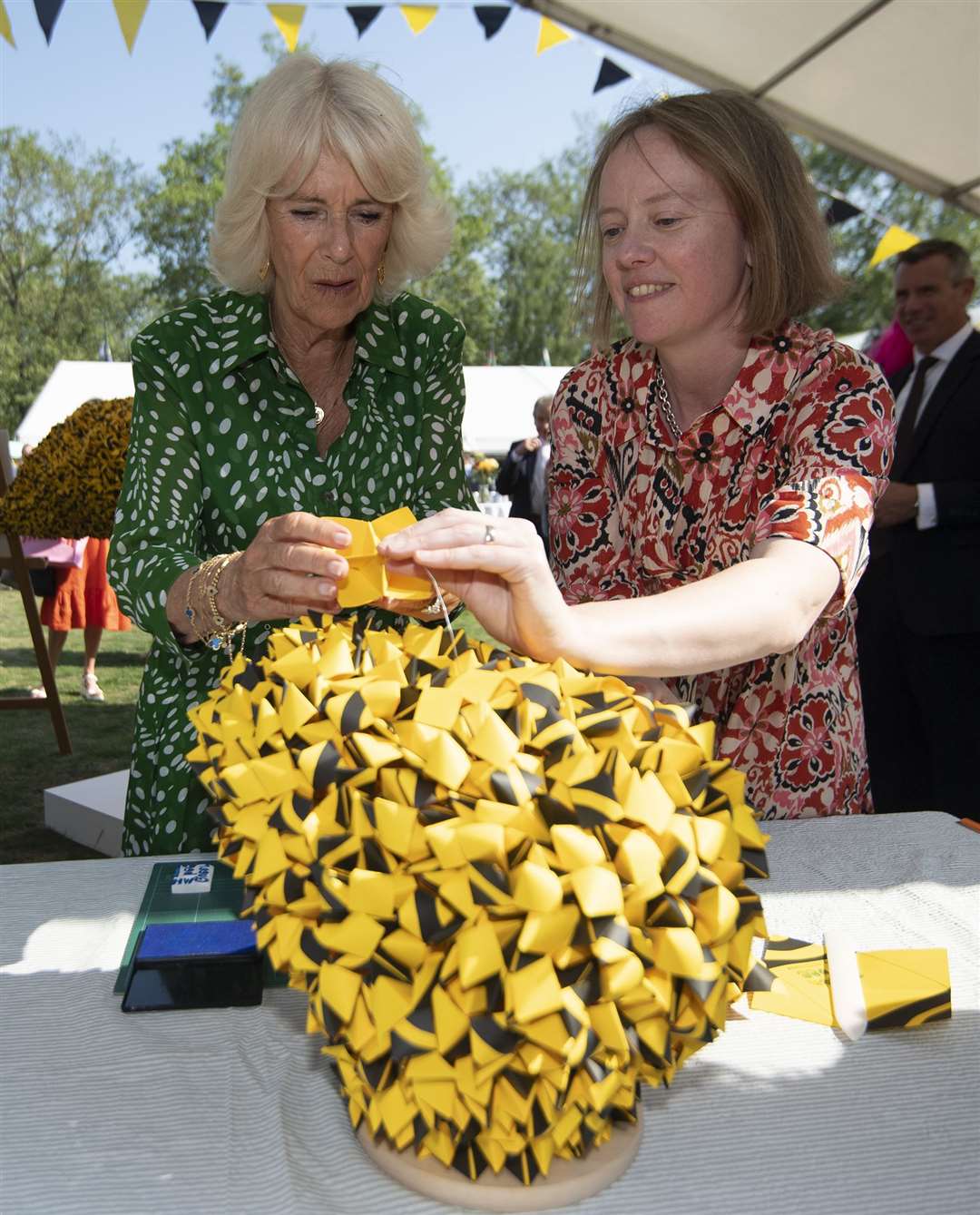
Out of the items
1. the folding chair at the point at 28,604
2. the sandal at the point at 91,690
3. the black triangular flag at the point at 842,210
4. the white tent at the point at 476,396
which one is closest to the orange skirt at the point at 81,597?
the sandal at the point at 91,690

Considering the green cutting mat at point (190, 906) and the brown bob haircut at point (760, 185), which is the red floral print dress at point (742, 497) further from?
the green cutting mat at point (190, 906)

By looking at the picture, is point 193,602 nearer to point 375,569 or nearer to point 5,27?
point 375,569

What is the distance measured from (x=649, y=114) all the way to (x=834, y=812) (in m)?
0.98

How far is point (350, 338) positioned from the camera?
1773 mm

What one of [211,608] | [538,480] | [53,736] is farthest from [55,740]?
[211,608]

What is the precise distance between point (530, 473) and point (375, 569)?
7661mm

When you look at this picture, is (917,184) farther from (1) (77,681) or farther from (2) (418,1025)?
(1) (77,681)

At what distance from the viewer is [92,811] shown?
12.2 feet

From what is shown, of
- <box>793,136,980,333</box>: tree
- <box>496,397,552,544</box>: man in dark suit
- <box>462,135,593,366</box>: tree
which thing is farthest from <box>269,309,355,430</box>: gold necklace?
<box>462,135,593,366</box>: tree

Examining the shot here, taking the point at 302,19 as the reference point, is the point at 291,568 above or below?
below

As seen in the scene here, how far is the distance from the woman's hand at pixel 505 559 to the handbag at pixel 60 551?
6.48 metres

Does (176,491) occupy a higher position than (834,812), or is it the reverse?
(176,491)

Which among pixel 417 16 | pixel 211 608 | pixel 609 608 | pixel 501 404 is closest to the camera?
pixel 609 608

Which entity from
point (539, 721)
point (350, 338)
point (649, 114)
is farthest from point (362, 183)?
point (539, 721)
